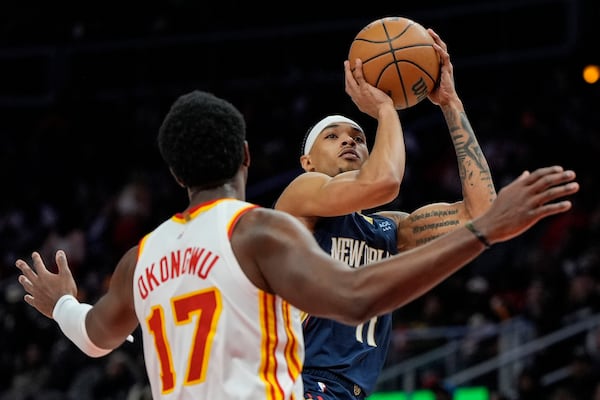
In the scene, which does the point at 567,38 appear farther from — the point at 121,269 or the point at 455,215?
the point at 121,269

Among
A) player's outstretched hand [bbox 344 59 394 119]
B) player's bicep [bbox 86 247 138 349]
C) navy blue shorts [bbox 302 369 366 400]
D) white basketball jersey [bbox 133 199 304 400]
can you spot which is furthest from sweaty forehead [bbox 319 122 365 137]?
white basketball jersey [bbox 133 199 304 400]

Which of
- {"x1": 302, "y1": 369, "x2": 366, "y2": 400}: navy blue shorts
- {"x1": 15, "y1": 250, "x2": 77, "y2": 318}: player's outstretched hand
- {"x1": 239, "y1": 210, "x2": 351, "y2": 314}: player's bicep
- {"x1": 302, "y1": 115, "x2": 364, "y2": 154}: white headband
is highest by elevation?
{"x1": 302, "y1": 115, "x2": 364, "y2": 154}: white headband

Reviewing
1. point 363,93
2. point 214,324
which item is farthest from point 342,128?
point 214,324

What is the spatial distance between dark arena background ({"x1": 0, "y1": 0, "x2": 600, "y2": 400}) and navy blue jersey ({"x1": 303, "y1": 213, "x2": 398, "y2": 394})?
385 centimetres

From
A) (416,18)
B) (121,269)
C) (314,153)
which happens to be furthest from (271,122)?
(121,269)

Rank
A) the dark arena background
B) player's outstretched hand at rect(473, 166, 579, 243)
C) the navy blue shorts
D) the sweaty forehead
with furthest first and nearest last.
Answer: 1. the dark arena background
2. the sweaty forehead
3. the navy blue shorts
4. player's outstretched hand at rect(473, 166, 579, 243)

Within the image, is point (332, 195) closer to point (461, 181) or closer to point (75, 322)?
point (461, 181)

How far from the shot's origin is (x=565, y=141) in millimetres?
12898

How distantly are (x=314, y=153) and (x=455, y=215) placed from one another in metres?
0.90

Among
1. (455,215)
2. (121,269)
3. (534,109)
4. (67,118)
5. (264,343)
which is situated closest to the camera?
(264,343)

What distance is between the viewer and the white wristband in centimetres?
385

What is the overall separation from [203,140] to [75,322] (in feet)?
3.27

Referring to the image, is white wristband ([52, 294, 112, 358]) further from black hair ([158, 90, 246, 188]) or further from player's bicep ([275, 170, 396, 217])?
player's bicep ([275, 170, 396, 217])

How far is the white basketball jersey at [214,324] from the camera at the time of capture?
10.8 ft
